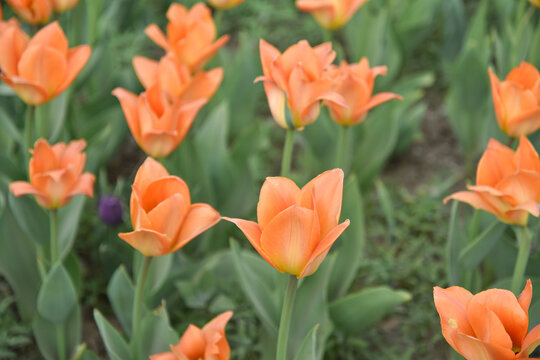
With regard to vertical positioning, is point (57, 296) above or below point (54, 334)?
above

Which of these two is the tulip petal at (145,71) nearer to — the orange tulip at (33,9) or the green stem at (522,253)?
the orange tulip at (33,9)

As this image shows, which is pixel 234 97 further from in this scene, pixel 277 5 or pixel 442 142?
pixel 277 5

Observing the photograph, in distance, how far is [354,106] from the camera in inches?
54.4

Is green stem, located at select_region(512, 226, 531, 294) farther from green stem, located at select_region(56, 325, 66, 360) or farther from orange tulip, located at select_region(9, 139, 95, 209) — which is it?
green stem, located at select_region(56, 325, 66, 360)

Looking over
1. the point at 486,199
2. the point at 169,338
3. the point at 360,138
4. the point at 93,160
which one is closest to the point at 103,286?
the point at 93,160

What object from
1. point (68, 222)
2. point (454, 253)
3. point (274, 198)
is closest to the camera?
point (274, 198)

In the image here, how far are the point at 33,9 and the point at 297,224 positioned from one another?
107cm

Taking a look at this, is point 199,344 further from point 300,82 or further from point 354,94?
point 354,94

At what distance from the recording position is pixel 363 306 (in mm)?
1526

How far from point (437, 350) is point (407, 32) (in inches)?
46.5

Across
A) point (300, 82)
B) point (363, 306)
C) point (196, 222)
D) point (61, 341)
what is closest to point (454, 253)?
point (363, 306)

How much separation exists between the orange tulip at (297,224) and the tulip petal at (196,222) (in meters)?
0.12

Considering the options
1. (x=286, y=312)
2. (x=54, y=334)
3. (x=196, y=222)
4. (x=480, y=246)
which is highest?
(x=196, y=222)

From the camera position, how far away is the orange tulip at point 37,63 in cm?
135
